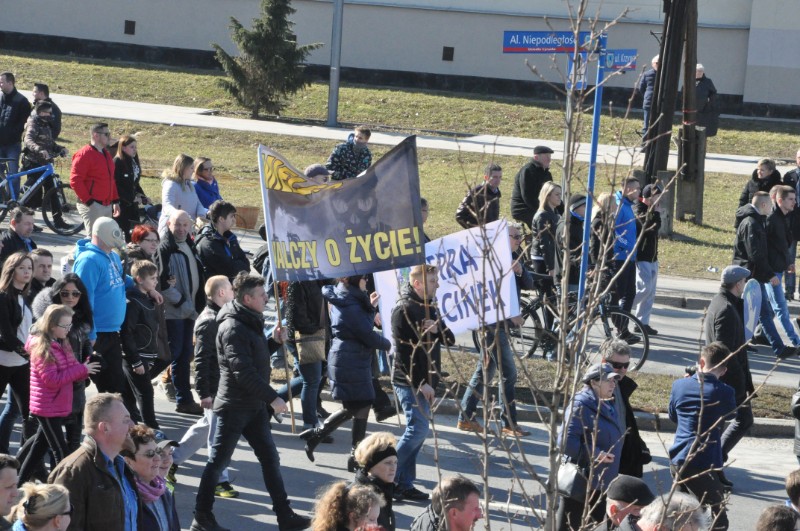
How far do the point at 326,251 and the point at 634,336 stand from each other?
513 cm

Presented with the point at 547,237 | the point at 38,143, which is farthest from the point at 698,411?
the point at 38,143

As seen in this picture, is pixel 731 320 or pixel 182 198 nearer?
pixel 731 320

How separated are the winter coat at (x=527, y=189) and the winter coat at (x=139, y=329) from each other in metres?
6.73

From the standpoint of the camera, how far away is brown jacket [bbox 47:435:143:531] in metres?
6.43

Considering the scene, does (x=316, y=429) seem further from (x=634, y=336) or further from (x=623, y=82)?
(x=623, y=82)

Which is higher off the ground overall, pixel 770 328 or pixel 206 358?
pixel 206 358

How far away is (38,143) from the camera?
58.3 ft

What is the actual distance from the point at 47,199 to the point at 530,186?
6786 mm

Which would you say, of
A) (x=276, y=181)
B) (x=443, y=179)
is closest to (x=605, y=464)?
(x=276, y=181)

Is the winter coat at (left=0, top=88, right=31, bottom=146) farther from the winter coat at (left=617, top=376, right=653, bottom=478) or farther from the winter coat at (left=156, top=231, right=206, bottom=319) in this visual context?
the winter coat at (left=617, top=376, right=653, bottom=478)

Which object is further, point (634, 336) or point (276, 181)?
point (634, 336)

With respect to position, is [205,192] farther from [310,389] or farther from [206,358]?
[206,358]

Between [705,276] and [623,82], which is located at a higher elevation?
[623,82]

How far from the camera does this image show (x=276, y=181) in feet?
30.5
